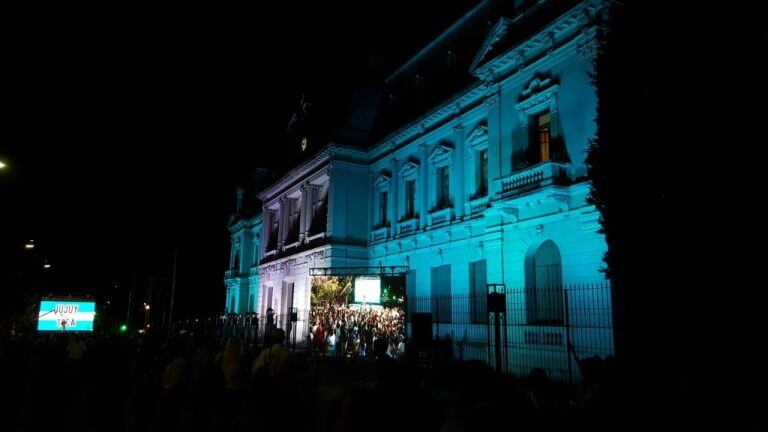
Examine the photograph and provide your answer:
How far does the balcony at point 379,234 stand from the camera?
2935 centimetres

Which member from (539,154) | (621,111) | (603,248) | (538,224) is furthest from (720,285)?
(539,154)

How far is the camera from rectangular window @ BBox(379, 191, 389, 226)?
3028 cm

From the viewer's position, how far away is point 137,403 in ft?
22.8

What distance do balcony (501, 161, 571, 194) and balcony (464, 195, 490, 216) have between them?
3061 millimetres

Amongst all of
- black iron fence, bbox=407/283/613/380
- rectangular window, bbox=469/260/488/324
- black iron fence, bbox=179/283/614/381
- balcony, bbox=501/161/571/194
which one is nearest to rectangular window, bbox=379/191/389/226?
black iron fence, bbox=179/283/614/381

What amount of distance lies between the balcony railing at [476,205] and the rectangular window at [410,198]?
16.8ft

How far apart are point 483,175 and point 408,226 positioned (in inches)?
227

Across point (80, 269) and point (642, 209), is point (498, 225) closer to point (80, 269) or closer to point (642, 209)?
point (642, 209)

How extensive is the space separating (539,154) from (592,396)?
14321 mm

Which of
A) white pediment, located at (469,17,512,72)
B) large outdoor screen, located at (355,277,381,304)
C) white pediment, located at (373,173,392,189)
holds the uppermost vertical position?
white pediment, located at (469,17,512,72)

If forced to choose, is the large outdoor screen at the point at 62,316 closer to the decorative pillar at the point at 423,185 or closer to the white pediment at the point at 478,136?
the decorative pillar at the point at 423,185

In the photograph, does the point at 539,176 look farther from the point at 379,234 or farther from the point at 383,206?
the point at 383,206

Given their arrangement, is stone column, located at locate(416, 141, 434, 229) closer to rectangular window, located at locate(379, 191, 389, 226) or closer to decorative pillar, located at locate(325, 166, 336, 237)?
rectangular window, located at locate(379, 191, 389, 226)

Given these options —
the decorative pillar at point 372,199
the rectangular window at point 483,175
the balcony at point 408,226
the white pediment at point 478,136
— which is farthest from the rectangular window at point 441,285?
the decorative pillar at point 372,199
